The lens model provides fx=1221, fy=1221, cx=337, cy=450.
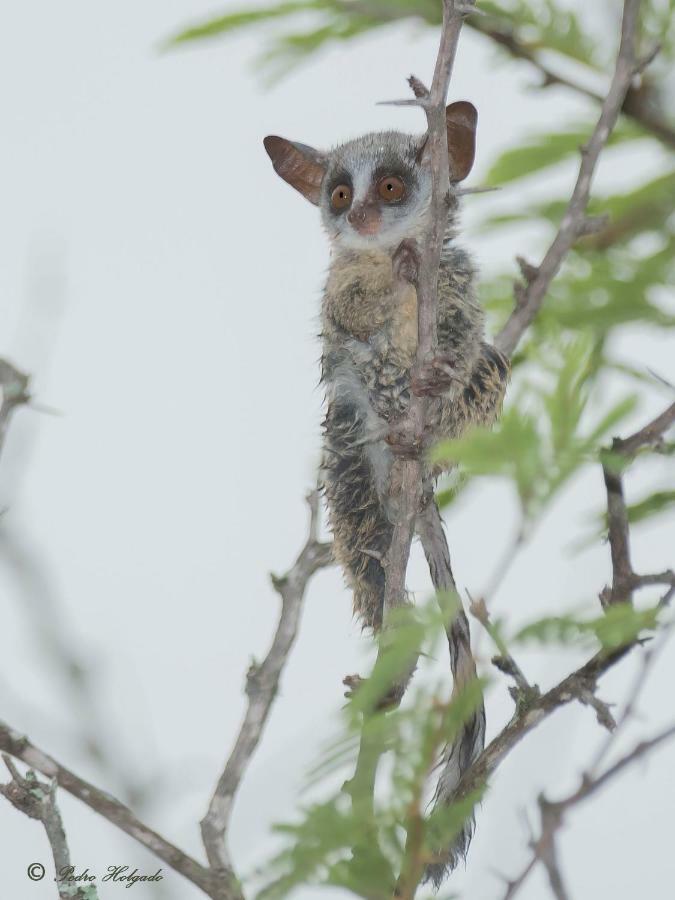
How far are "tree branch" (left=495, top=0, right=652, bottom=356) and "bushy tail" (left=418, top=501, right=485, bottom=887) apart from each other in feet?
1.98

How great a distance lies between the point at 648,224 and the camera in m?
2.76

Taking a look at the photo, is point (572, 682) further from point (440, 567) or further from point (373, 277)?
point (373, 277)

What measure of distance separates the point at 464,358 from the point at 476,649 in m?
1.56

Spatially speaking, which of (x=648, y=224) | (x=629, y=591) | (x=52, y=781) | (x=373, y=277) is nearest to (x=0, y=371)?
(x=52, y=781)

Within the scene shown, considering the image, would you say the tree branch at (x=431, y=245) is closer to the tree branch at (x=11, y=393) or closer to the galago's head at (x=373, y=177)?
the tree branch at (x=11, y=393)

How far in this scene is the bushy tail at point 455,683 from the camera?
6.86ft

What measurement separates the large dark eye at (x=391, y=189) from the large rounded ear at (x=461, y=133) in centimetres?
19

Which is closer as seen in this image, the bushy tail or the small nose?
the bushy tail

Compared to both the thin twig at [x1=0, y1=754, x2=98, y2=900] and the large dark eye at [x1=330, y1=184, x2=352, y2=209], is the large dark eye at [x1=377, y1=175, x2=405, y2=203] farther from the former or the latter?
the thin twig at [x1=0, y1=754, x2=98, y2=900]

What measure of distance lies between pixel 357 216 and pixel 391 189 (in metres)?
0.18

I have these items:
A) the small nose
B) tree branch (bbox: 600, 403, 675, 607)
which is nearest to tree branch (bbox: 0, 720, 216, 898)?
tree branch (bbox: 600, 403, 675, 607)

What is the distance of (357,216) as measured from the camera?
3.00 metres

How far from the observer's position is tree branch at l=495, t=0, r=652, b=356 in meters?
2.38
